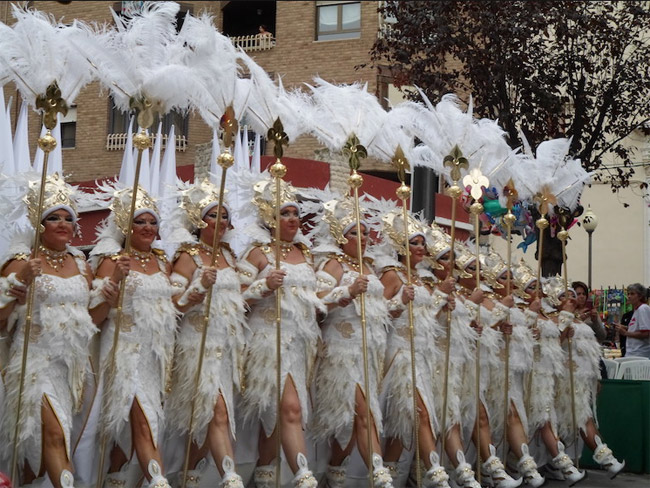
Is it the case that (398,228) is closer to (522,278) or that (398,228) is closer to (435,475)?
(435,475)

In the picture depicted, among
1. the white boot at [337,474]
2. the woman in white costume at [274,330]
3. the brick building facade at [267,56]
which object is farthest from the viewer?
the brick building facade at [267,56]

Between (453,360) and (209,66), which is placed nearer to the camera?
(209,66)

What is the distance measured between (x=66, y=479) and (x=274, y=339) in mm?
1817

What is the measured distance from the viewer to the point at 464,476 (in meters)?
9.12

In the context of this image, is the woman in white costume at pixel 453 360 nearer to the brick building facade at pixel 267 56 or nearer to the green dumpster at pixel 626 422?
the green dumpster at pixel 626 422

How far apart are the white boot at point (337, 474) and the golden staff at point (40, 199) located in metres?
2.52

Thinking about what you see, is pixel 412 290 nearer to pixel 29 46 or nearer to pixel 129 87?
pixel 129 87

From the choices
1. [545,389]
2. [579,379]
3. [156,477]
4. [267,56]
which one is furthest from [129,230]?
[267,56]

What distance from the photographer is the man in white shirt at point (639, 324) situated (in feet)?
42.1

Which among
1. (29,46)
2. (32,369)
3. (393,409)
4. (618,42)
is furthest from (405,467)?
(618,42)

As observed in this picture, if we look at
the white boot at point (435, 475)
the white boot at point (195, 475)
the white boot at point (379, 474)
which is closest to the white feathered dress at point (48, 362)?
the white boot at point (195, 475)

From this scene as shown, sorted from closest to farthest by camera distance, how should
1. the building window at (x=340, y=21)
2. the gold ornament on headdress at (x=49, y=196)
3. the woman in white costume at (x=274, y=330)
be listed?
the gold ornament on headdress at (x=49, y=196)
the woman in white costume at (x=274, y=330)
the building window at (x=340, y=21)

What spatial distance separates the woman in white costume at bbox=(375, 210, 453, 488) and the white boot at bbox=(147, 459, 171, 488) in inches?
91.6

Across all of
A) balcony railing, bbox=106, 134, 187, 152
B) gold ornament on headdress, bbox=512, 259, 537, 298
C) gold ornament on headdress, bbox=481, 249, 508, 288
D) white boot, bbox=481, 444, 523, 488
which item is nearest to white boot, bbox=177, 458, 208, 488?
white boot, bbox=481, 444, 523, 488
